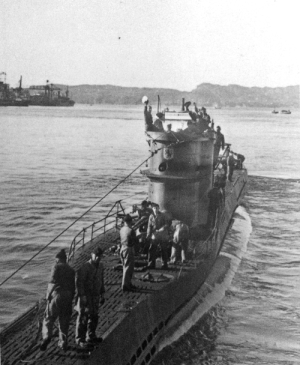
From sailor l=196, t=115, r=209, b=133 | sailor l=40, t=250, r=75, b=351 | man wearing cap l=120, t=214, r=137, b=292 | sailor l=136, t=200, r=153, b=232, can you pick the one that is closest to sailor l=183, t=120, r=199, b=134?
sailor l=196, t=115, r=209, b=133

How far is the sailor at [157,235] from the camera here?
13312 millimetres

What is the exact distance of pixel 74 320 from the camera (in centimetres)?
1050

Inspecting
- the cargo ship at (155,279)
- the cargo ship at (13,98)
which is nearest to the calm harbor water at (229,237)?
the cargo ship at (155,279)

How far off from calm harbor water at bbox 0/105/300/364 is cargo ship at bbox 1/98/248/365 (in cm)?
125

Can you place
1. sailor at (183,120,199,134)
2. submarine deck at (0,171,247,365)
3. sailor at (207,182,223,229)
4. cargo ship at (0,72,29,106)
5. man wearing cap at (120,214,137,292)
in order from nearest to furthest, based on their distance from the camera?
1. submarine deck at (0,171,247,365)
2. man wearing cap at (120,214,137,292)
3. sailor at (183,120,199,134)
4. sailor at (207,182,223,229)
5. cargo ship at (0,72,29,106)

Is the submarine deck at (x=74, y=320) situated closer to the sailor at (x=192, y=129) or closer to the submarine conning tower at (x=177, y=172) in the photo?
the submarine conning tower at (x=177, y=172)

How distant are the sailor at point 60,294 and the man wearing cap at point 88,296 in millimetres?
231

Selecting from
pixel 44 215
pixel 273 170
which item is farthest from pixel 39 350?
pixel 273 170

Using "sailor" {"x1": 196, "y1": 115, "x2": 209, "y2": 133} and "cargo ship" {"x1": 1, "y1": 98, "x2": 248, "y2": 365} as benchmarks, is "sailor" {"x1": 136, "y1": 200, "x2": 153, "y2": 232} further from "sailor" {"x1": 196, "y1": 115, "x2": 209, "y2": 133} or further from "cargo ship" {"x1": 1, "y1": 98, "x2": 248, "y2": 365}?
"sailor" {"x1": 196, "y1": 115, "x2": 209, "y2": 133}

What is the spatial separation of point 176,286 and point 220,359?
2.52 m

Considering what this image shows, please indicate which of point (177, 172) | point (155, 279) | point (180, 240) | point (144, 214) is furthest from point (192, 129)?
A: point (155, 279)

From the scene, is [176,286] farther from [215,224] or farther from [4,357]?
[4,357]

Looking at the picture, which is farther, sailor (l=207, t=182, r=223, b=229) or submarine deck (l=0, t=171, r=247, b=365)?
sailor (l=207, t=182, r=223, b=229)

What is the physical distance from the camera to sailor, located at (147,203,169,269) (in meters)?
13.3
